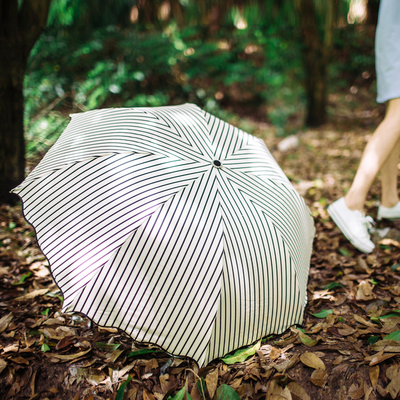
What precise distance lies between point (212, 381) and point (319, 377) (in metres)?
0.46

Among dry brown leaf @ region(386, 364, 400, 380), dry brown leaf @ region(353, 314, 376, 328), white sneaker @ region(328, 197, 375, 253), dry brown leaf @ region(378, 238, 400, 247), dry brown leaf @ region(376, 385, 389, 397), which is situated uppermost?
white sneaker @ region(328, 197, 375, 253)

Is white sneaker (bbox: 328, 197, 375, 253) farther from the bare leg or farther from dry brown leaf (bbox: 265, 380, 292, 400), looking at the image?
dry brown leaf (bbox: 265, 380, 292, 400)

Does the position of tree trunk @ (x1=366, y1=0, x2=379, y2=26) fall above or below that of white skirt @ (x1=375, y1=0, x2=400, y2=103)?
above

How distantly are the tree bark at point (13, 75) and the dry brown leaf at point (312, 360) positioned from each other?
2.38 meters

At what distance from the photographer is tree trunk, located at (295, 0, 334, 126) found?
5.68 meters

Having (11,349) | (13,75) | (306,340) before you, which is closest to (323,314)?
(306,340)

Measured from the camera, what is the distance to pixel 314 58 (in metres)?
5.94

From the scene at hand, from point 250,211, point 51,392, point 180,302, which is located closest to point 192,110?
point 250,211

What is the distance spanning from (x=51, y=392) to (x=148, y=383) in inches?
15.7

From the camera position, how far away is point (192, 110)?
70.9 inches

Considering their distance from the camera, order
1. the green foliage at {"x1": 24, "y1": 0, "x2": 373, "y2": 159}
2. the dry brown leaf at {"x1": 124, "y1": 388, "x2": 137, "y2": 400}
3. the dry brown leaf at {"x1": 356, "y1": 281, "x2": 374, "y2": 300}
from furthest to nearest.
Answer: the green foliage at {"x1": 24, "y1": 0, "x2": 373, "y2": 159}, the dry brown leaf at {"x1": 356, "y1": 281, "x2": 374, "y2": 300}, the dry brown leaf at {"x1": 124, "y1": 388, "x2": 137, "y2": 400}

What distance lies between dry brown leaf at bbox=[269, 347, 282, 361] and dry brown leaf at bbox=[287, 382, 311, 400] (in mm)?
148

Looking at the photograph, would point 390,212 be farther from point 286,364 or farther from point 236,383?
point 236,383

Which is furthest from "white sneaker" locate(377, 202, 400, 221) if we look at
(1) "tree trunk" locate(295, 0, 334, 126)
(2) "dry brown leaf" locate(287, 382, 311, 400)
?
(1) "tree trunk" locate(295, 0, 334, 126)
